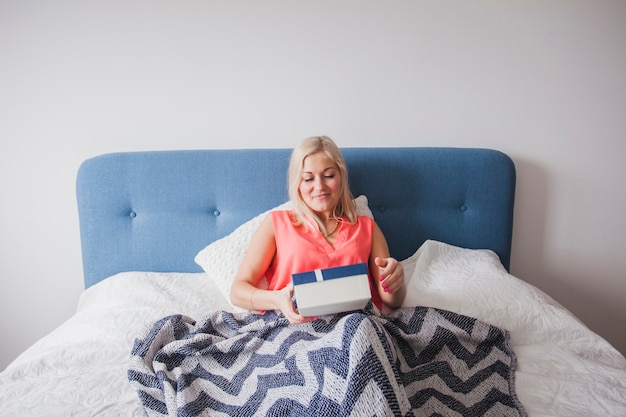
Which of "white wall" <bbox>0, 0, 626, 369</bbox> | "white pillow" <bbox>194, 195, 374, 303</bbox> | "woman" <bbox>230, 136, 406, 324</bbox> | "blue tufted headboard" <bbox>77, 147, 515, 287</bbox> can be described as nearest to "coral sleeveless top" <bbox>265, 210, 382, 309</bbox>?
"woman" <bbox>230, 136, 406, 324</bbox>

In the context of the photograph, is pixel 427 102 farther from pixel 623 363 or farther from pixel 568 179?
pixel 623 363

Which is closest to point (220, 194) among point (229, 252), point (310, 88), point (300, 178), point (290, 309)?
point (229, 252)

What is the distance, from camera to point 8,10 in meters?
1.47

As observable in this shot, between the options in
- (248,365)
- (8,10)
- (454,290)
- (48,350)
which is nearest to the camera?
(248,365)

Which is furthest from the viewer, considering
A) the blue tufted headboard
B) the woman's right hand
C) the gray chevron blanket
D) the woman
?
the blue tufted headboard

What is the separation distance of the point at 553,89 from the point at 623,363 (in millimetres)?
1013

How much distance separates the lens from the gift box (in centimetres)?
89

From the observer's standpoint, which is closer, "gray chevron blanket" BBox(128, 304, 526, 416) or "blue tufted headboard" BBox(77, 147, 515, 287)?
"gray chevron blanket" BBox(128, 304, 526, 416)

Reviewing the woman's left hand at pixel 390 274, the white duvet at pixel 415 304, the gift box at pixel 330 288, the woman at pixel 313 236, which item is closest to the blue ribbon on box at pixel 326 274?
the gift box at pixel 330 288

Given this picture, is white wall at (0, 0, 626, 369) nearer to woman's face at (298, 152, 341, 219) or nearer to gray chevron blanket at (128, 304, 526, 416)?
woman's face at (298, 152, 341, 219)

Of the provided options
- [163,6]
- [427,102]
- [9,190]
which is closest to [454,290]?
[427,102]

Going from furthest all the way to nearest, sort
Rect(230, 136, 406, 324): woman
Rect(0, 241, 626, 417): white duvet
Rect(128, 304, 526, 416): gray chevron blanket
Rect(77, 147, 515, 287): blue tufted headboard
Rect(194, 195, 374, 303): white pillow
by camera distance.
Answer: Rect(77, 147, 515, 287): blue tufted headboard
Rect(194, 195, 374, 303): white pillow
Rect(230, 136, 406, 324): woman
Rect(0, 241, 626, 417): white duvet
Rect(128, 304, 526, 416): gray chevron blanket

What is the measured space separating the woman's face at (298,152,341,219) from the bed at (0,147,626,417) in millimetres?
221

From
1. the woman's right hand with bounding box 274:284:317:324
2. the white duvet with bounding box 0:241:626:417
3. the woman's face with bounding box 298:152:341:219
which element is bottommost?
the white duvet with bounding box 0:241:626:417
